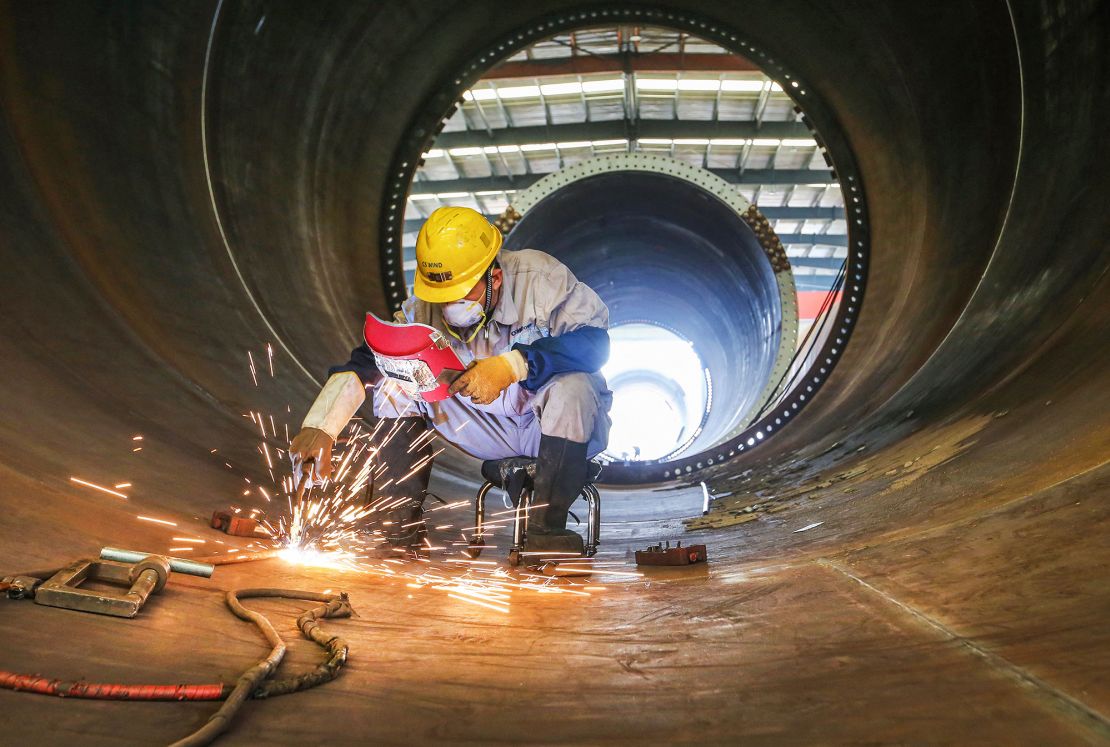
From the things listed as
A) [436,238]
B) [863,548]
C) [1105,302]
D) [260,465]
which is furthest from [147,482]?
[1105,302]

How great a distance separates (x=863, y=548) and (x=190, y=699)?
54.5 inches

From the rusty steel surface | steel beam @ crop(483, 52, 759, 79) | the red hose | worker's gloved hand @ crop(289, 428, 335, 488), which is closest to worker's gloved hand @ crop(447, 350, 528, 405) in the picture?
worker's gloved hand @ crop(289, 428, 335, 488)

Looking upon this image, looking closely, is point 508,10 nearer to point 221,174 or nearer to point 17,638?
point 221,174

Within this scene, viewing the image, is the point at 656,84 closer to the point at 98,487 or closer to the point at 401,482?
the point at 401,482

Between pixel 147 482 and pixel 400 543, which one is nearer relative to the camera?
pixel 147 482

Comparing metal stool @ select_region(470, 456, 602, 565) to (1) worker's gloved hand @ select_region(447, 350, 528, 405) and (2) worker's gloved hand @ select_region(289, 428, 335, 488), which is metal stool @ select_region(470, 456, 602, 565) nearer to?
(1) worker's gloved hand @ select_region(447, 350, 528, 405)

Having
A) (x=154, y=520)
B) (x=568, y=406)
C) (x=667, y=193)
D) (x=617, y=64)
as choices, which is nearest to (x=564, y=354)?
(x=568, y=406)

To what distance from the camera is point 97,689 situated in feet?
3.51

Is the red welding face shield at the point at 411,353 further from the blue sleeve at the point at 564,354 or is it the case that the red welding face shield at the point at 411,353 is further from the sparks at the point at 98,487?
the sparks at the point at 98,487

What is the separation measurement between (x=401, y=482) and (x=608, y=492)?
253cm

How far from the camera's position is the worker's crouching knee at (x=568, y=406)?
2.34 metres

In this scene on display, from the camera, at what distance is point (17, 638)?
1.23 meters

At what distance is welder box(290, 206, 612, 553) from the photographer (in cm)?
233

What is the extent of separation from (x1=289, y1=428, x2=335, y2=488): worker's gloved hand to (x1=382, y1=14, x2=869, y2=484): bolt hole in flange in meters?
1.80
